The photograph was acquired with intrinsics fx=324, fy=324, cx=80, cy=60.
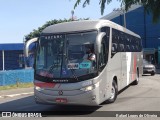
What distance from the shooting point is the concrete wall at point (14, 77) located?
79.2 feet

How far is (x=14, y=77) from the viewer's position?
2500 centimetres

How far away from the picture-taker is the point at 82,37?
10.7m

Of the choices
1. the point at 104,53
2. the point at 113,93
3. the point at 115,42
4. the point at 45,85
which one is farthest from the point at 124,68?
the point at 45,85

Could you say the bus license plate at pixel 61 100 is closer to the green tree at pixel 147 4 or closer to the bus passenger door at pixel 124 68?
the bus passenger door at pixel 124 68

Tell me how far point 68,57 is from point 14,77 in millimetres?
15341

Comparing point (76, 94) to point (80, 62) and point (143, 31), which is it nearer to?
point (80, 62)

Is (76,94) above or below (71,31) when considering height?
below

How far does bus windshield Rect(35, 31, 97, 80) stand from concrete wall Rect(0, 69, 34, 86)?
13.5m

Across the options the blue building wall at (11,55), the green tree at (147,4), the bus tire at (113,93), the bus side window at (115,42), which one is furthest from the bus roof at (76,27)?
the blue building wall at (11,55)

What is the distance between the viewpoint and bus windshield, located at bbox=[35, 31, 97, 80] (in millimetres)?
10219

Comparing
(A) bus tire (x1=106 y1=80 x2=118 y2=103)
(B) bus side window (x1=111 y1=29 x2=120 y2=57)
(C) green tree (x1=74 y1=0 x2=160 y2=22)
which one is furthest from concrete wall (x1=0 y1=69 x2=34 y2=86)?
(C) green tree (x1=74 y1=0 x2=160 y2=22)

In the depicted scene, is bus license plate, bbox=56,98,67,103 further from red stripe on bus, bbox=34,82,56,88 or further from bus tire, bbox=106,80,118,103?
bus tire, bbox=106,80,118,103

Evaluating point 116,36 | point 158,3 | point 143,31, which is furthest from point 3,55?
point 158,3

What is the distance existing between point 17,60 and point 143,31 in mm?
27656
